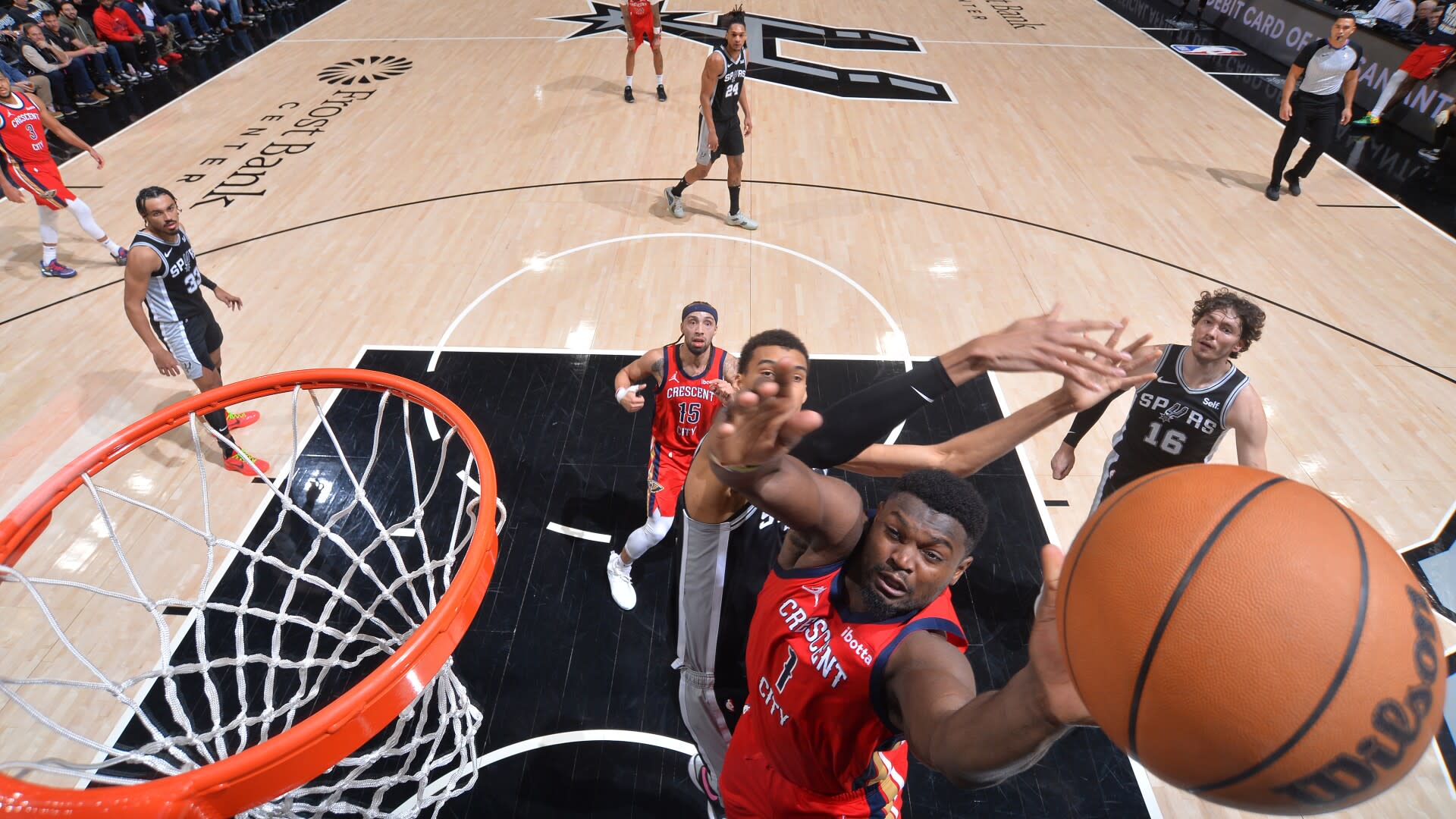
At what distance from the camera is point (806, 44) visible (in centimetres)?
1173

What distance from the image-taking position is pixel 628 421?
195 inches

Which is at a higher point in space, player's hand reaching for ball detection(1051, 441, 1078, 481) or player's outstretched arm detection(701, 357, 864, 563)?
player's outstretched arm detection(701, 357, 864, 563)

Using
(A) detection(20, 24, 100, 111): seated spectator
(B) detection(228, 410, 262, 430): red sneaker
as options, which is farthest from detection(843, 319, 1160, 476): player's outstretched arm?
(A) detection(20, 24, 100, 111): seated spectator

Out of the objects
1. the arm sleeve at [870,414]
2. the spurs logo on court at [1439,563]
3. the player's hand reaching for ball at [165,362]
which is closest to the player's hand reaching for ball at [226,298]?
the player's hand reaching for ball at [165,362]

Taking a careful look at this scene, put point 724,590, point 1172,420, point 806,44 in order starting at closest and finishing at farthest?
point 724,590, point 1172,420, point 806,44

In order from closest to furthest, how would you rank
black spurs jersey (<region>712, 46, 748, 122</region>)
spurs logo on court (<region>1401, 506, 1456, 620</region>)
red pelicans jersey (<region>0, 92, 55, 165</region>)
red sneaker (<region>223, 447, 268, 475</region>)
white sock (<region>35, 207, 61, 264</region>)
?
spurs logo on court (<region>1401, 506, 1456, 620</region>) → red sneaker (<region>223, 447, 268, 475</region>) → red pelicans jersey (<region>0, 92, 55, 165</region>) → white sock (<region>35, 207, 61, 264</region>) → black spurs jersey (<region>712, 46, 748, 122</region>)

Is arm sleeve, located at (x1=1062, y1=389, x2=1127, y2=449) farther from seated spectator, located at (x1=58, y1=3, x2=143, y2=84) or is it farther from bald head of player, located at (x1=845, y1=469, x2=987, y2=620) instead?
seated spectator, located at (x1=58, y1=3, x2=143, y2=84)

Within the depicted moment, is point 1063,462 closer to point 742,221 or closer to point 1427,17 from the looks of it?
point 742,221

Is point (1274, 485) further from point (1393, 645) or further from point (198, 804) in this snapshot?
point (198, 804)

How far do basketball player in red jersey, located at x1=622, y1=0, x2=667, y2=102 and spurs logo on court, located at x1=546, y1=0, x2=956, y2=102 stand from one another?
158 centimetres

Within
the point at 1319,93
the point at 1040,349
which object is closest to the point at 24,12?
the point at 1040,349

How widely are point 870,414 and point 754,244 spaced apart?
5128mm

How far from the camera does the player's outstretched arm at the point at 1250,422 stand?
3123mm

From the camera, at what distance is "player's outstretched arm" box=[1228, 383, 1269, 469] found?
123 inches
